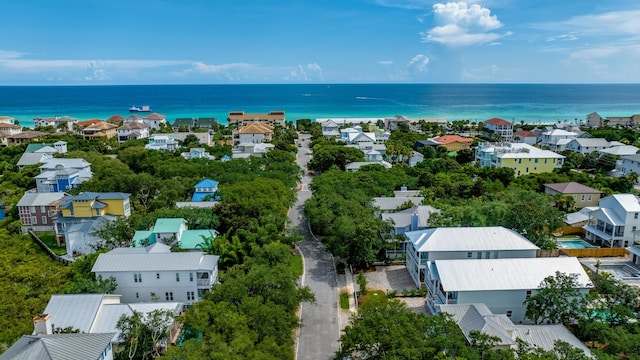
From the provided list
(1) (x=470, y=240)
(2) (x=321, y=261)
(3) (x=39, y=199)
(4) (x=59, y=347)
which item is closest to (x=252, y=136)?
(3) (x=39, y=199)

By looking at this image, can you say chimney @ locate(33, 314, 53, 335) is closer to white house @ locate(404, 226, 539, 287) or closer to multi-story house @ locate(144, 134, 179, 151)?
white house @ locate(404, 226, 539, 287)

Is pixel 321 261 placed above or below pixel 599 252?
below

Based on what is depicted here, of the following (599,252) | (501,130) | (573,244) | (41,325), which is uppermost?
(501,130)

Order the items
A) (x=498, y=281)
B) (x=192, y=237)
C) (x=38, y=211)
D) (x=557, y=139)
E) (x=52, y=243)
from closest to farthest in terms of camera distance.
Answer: (x=498, y=281), (x=192, y=237), (x=52, y=243), (x=38, y=211), (x=557, y=139)

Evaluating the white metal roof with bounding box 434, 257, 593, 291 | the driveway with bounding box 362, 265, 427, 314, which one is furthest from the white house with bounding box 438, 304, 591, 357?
the driveway with bounding box 362, 265, 427, 314

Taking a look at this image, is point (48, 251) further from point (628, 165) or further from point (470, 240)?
point (628, 165)

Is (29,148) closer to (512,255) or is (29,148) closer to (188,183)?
(188,183)
